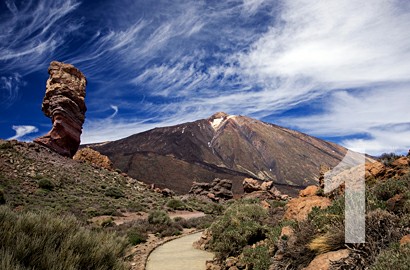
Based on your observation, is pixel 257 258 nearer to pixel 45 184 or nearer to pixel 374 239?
pixel 374 239

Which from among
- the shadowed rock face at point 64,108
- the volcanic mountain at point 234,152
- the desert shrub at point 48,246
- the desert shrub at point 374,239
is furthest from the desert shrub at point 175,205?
the volcanic mountain at point 234,152

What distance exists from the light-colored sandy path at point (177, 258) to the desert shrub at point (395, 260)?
6843mm

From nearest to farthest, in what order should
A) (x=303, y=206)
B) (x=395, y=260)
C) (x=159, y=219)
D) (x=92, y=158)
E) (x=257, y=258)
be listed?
(x=395, y=260)
(x=257, y=258)
(x=303, y=206)
(x=159, y=219)
(x=92, y=158)

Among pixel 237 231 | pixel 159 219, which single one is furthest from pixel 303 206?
pixel 159 219

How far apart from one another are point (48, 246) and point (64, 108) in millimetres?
40188

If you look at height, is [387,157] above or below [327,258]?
above

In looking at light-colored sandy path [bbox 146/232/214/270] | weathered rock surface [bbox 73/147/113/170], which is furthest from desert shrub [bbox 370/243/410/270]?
weathered rock surface [bbox 73/147/113/170]

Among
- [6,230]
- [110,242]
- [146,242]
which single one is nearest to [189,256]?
[146,242]

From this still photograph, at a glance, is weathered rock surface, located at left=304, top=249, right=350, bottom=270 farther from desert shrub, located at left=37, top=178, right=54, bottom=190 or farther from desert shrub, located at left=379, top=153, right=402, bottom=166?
desert shrub, located at left=37, top=178, right=54, bottom=190

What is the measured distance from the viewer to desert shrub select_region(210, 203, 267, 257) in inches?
417

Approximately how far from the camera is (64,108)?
4047cm

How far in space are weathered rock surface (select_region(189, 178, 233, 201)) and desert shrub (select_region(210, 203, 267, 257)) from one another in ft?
111

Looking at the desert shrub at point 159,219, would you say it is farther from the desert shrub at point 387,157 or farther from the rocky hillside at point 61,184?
the desert shrub at point 387,157

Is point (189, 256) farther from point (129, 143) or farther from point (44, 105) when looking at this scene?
point (129, 143)
